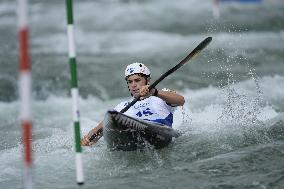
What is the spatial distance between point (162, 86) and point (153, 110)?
778 cm

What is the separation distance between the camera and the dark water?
6.95 m

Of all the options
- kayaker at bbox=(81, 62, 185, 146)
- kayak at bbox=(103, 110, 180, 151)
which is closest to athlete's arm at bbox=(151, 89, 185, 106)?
kayaker at bbox=(81, 62, 185, 146)

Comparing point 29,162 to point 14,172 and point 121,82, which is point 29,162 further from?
point 121,82

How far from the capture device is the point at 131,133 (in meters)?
7.50

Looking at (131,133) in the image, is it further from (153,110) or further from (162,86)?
(162,86)

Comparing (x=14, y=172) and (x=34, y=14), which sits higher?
(x=34, y=14)

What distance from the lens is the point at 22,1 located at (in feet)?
15.3

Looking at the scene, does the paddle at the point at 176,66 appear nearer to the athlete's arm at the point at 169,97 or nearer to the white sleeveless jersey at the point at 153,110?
the athlete's arm at the point at 169,97

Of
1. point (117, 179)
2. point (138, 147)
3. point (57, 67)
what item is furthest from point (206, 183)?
point (57, 67)

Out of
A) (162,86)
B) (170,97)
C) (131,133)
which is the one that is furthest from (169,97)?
(162,86)

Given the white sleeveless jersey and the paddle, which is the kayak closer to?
the white sleeveless jersey

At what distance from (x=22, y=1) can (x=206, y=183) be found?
8.89ft

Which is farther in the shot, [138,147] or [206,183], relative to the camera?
[138,147]

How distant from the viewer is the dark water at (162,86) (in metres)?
6.95
